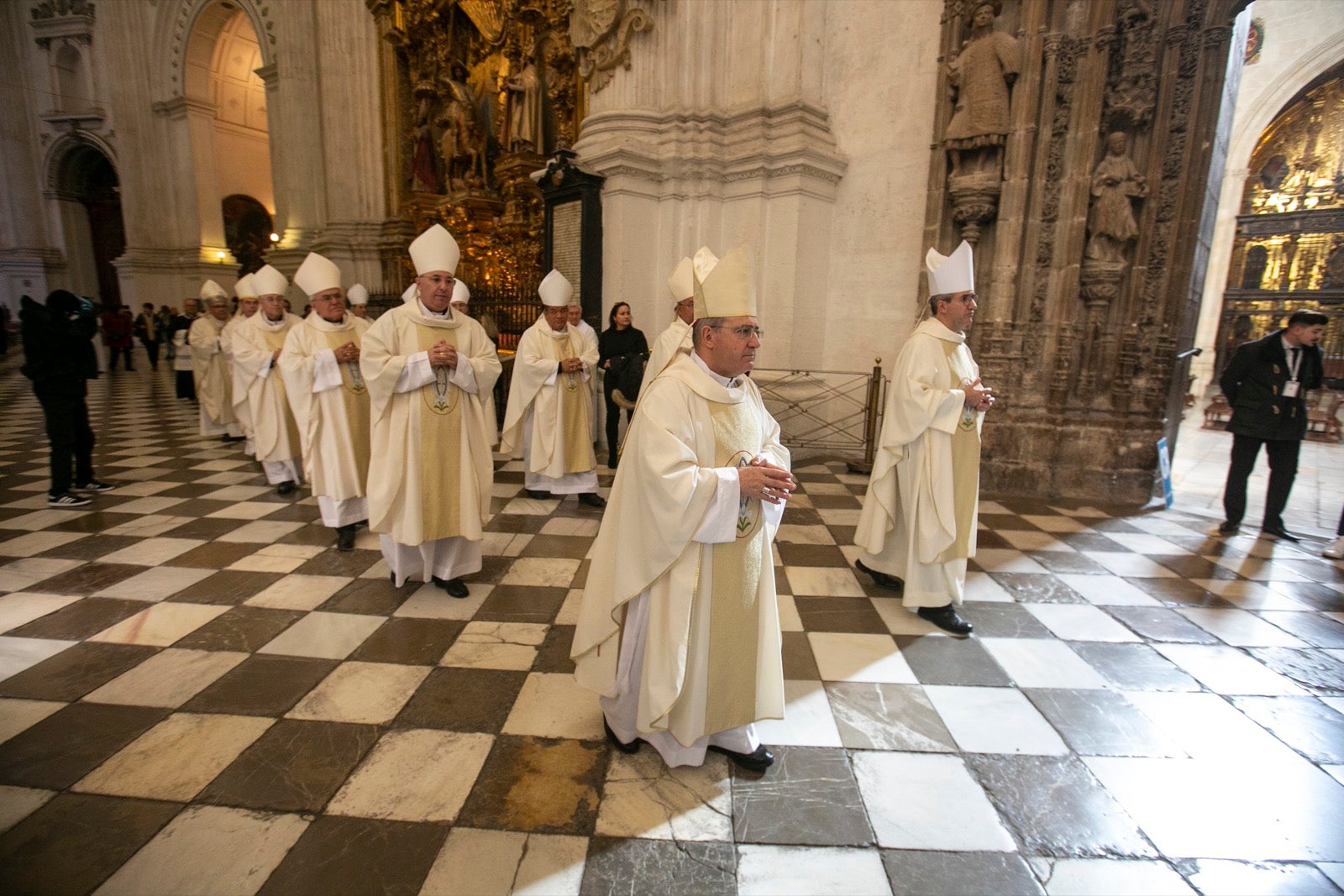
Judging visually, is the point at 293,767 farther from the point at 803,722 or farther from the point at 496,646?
the point at 803,722

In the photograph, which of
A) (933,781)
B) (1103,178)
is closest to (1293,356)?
(1103,178)

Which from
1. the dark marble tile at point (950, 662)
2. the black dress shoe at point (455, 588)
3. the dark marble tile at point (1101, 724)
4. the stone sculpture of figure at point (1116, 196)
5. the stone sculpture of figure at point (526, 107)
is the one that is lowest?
the dark marble tile at point (1101, 724)

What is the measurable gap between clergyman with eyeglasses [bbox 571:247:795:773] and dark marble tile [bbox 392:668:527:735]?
1.87 feet

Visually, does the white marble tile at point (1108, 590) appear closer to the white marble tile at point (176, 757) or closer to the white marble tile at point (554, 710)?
the white marble tile at point (554, 710)

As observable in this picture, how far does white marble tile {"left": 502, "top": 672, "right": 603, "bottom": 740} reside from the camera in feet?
8.59

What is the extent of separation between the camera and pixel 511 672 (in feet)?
10.00

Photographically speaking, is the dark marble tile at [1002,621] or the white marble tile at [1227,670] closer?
the white marble tile at [1227,670]

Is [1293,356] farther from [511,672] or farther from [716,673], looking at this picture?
[511,672]

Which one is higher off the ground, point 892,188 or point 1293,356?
point 892,188

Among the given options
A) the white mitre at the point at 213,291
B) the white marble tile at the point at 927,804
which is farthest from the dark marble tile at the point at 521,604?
the white mitre at the point at 213,291

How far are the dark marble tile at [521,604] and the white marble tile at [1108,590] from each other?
351 centimetres

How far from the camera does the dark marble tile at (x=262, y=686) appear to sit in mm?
2725

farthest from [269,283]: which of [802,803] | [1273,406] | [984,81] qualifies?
[1273,406]

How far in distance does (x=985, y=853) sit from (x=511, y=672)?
210 cm
